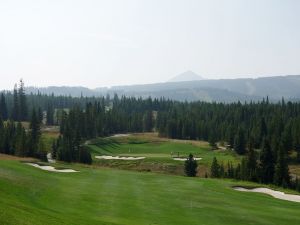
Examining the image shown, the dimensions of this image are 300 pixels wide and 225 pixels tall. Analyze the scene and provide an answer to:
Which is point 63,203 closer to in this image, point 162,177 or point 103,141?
point 162,177

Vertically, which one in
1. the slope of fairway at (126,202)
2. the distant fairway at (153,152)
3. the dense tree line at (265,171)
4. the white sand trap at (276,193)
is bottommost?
the distant fairway at (153,152)

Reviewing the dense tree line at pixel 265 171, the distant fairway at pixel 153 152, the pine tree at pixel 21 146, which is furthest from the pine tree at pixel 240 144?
the pine tree at pixel 21 146

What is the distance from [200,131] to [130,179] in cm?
13189

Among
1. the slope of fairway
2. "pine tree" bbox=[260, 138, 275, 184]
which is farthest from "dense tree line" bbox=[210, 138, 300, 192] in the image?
the slope of fairway

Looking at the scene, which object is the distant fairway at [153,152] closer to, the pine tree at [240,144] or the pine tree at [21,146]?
the pine tree at [240,144]

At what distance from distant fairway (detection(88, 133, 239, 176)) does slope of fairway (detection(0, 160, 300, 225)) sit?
50799 millimetres

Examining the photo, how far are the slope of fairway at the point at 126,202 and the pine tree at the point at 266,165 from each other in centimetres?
3064

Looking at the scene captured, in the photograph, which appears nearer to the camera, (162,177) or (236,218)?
(236,218)

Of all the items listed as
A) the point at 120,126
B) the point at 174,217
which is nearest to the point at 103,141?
the point at 120,126

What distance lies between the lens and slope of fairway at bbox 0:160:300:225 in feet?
101

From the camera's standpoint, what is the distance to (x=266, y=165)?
8038 centimetres

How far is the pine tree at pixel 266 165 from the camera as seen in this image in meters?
79.1

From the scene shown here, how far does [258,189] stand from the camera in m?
51.7

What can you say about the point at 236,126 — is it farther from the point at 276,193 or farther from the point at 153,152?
the point at 276,193
